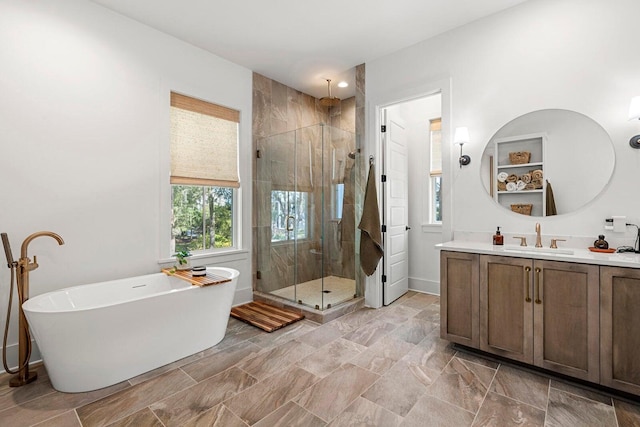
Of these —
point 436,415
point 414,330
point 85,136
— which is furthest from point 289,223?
point 436,415

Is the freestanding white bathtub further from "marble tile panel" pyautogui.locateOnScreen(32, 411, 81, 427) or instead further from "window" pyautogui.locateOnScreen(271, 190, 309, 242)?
"window" pyautogui.locateOnScreen(271, 190, 309, 242)

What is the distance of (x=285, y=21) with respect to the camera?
293cm

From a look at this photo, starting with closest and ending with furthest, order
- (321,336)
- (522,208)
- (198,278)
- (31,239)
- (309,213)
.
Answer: (31,239) < (522,208) < (198,278) < (321,336) < (309,213)

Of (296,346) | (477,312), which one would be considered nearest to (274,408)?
(296,346)

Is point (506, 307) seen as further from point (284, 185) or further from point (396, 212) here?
point (284, 185)

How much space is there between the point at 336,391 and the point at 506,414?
3.30 feet

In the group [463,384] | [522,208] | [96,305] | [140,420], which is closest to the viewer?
[140,420]

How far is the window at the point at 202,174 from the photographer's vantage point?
10.9 feet

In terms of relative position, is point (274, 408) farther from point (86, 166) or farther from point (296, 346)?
point (86, 166)

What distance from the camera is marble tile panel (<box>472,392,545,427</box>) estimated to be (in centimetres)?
172

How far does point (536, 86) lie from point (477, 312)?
6.32 feet

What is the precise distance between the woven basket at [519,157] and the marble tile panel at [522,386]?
65.2 inches

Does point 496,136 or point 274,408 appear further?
point 496,136

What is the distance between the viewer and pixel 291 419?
176 cm
